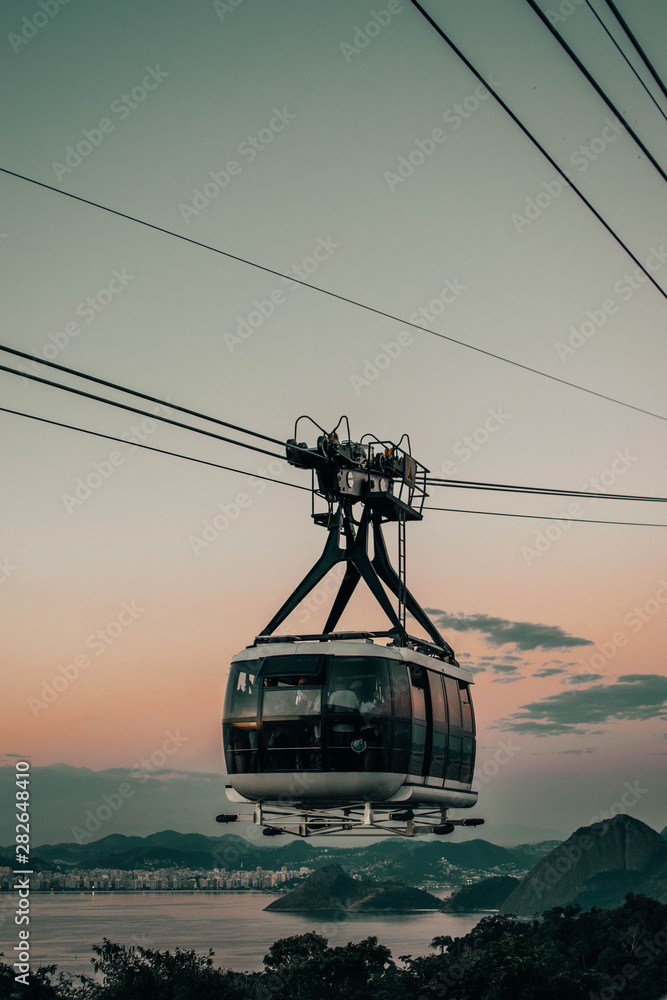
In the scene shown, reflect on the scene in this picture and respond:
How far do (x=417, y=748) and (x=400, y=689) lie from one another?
120 centimetres

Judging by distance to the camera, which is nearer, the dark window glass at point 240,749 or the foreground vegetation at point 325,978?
the dark window glass at point 240,749

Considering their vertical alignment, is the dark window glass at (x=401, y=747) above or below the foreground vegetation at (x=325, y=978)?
above

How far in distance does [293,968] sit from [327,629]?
3326 inches

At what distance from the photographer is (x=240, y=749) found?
1497cm

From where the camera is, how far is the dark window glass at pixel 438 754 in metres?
15.8

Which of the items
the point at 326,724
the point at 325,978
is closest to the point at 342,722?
the point at 326,724

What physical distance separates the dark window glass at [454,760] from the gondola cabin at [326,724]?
1.29 m

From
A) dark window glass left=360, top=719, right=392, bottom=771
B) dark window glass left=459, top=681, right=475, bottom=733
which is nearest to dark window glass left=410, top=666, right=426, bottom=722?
dark window glass left=360, top=719, right=392, bottom=771

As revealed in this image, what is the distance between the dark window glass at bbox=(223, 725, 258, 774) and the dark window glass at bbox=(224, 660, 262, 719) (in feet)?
0.73

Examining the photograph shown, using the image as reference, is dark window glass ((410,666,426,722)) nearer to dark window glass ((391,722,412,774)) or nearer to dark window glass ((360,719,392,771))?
dark window glass ((391,722,412,774))

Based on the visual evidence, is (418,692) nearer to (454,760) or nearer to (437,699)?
(437,699)

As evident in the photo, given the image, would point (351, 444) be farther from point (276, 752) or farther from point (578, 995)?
point (578, 995)

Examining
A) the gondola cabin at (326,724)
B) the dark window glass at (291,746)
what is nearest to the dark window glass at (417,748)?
the gondola cabin at (326,724)

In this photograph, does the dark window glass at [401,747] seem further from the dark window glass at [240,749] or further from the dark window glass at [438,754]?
the dark window glass at [240,749]
